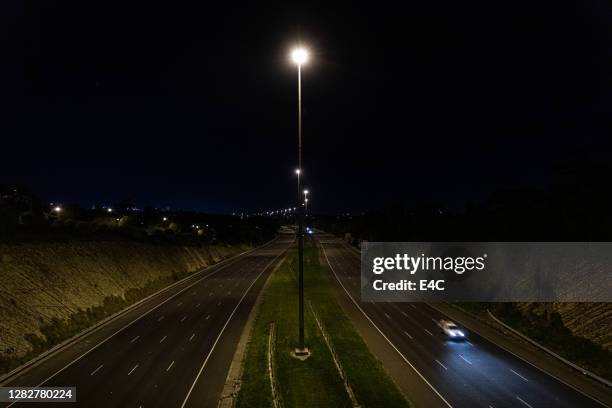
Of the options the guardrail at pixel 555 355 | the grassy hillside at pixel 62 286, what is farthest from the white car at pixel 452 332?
the grassy hillside at pixel 62 286

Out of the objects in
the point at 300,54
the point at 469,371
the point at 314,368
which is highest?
the point at 300,54

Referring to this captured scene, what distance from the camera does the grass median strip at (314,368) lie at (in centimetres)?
2188

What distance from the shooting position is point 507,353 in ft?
101

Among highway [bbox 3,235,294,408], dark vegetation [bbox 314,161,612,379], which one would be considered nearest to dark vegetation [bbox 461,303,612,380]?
dark vegetation [bbox 314,161,612,379]

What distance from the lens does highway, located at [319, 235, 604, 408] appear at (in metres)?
22.5

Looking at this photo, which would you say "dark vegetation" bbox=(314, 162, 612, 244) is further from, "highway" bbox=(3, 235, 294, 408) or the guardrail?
"highway" bbox=(3, 235, 294, 408)

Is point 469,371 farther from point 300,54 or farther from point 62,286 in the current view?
point 62,286

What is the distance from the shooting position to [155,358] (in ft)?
95.6

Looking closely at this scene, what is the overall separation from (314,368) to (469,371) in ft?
29.6

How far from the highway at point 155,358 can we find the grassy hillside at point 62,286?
213 cm

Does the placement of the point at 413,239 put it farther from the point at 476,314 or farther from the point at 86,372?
the point at 86,372

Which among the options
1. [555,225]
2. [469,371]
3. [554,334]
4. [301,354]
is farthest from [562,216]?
[301,354]

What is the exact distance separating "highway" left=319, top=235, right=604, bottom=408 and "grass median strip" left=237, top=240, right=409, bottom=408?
2.70 m

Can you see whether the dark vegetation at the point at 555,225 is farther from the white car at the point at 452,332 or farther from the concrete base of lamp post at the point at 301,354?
the concrete base of lamp post at the point at 301,354
